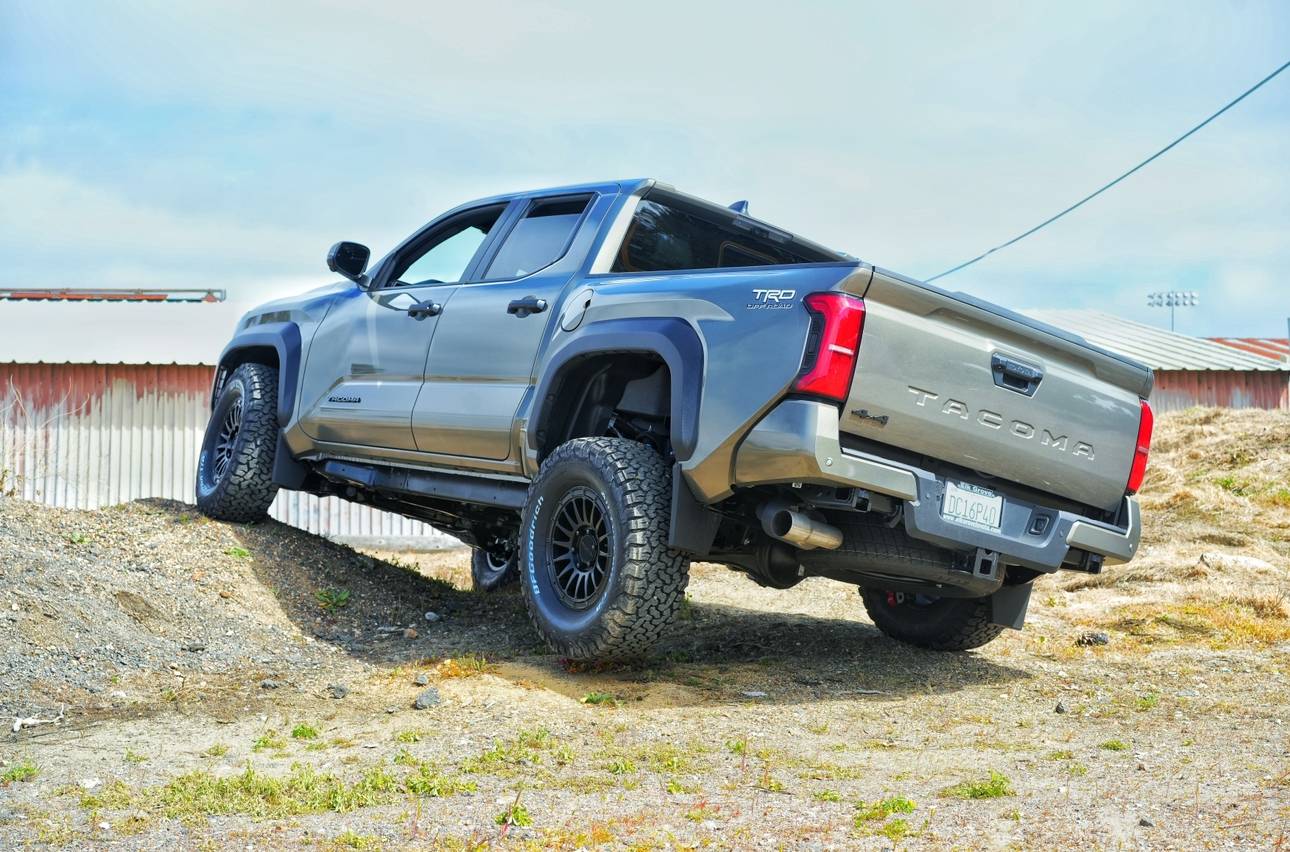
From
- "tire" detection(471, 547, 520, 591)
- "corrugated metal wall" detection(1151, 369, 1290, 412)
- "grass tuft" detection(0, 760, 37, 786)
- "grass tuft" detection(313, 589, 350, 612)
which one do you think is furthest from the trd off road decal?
"corrugated metal wall" detection(1151, 369, 1290, 412)

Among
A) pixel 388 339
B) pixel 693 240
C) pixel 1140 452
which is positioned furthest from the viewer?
pixel 388 339

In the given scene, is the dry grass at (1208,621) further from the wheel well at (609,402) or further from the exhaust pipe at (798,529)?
the wheel well at (609,402)

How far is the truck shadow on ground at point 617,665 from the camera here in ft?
19.2

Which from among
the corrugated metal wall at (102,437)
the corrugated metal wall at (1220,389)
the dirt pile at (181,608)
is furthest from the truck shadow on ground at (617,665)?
the corrugated metal wall at (1220,389)

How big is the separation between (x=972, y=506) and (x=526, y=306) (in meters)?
2.35

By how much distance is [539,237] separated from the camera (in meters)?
6.59

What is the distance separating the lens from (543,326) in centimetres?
607

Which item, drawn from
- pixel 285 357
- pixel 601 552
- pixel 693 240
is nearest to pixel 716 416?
pixel 601 552

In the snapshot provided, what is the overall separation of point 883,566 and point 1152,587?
516 cm

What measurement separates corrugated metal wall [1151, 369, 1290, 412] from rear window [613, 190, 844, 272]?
15751 mm

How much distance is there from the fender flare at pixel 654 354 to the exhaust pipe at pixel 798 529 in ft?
1.41

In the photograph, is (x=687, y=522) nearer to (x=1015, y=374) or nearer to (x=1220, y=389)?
(x=1015, y=374)

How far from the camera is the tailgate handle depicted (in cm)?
525

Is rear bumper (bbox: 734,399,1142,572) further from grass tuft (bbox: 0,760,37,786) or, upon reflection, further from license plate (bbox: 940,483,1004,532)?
grass tuft (bbox: 0,760,37,786)
